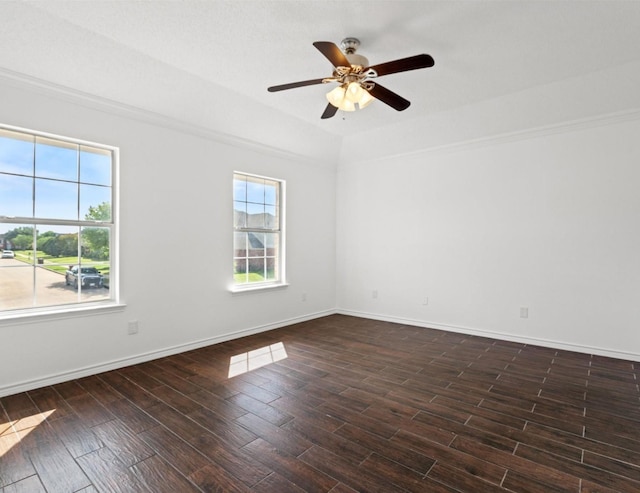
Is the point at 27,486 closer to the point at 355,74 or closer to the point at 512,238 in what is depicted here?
the point at 355,74

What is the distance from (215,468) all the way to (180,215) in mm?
2700

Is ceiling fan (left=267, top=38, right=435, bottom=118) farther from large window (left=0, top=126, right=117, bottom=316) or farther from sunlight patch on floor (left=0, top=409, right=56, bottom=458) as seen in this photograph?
sunlight patch on floor (left=0, top=409, right=56, bottom=458)

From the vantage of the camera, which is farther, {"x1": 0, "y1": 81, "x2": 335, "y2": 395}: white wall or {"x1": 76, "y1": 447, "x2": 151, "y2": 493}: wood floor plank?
{"x1": 0, "y1": 81, "x2": 335, "y2": 395}: white wall

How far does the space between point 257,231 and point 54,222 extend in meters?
2.30

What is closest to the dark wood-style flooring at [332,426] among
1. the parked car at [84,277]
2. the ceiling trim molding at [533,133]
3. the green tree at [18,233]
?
the parked car at [84,277]

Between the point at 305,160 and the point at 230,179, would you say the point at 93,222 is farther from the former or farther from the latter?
the point at 305,160

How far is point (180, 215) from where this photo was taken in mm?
3869

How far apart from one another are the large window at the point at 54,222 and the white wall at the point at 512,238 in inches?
145

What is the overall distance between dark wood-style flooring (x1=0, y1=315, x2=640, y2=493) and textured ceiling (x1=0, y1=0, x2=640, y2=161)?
2.70 meters

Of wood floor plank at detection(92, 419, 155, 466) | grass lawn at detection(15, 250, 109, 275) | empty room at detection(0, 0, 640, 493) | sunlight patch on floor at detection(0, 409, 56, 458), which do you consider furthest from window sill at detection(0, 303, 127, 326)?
wood floor plank at detection(92, 419, 155, 466)

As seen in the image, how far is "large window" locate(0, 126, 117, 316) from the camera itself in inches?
113

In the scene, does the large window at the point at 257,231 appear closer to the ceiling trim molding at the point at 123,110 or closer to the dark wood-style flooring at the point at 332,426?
the ceiling trim molding at the point at 123,110

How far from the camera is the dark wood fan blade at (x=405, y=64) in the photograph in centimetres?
228

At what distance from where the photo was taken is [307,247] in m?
5.54
